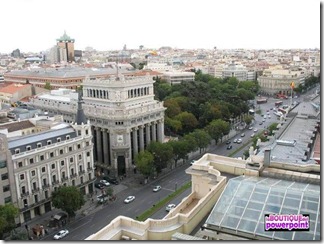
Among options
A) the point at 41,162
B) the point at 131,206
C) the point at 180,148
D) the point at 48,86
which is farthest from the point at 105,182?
the point at 48,86

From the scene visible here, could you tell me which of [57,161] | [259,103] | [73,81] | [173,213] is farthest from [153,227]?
[259,103]

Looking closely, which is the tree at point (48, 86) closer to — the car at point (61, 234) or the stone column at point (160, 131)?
the stone column at point (160, 131)

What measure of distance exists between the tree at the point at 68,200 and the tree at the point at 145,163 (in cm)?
1156

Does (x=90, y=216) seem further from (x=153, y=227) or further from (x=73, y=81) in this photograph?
(x=73, y=81)

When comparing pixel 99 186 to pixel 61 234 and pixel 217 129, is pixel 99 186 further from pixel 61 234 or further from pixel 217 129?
pixel 217 129

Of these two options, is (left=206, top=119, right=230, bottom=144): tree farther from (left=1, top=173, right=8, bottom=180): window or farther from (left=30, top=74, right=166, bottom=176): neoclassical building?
(left=1, top=173, right=8, bottom=180): window

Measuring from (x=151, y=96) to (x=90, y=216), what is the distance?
82.3 feet

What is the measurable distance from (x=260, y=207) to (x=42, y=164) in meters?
30.9

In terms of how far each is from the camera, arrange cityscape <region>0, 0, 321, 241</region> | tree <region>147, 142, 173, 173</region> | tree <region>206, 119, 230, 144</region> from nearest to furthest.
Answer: cityscape <region>0, 0, 321, 241</region> → tree <region>147, 142, 173, 173</region> → tree <region>206, 119, 230, 144</region>

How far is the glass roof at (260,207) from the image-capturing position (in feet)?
52.3

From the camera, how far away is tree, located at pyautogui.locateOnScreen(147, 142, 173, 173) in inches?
2082

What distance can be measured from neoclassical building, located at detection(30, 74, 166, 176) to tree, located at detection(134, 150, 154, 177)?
14.1 feet

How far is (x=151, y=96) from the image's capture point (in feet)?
202

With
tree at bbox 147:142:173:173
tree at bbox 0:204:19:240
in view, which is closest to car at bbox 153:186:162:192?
tree at bbox 147:142:173:173
